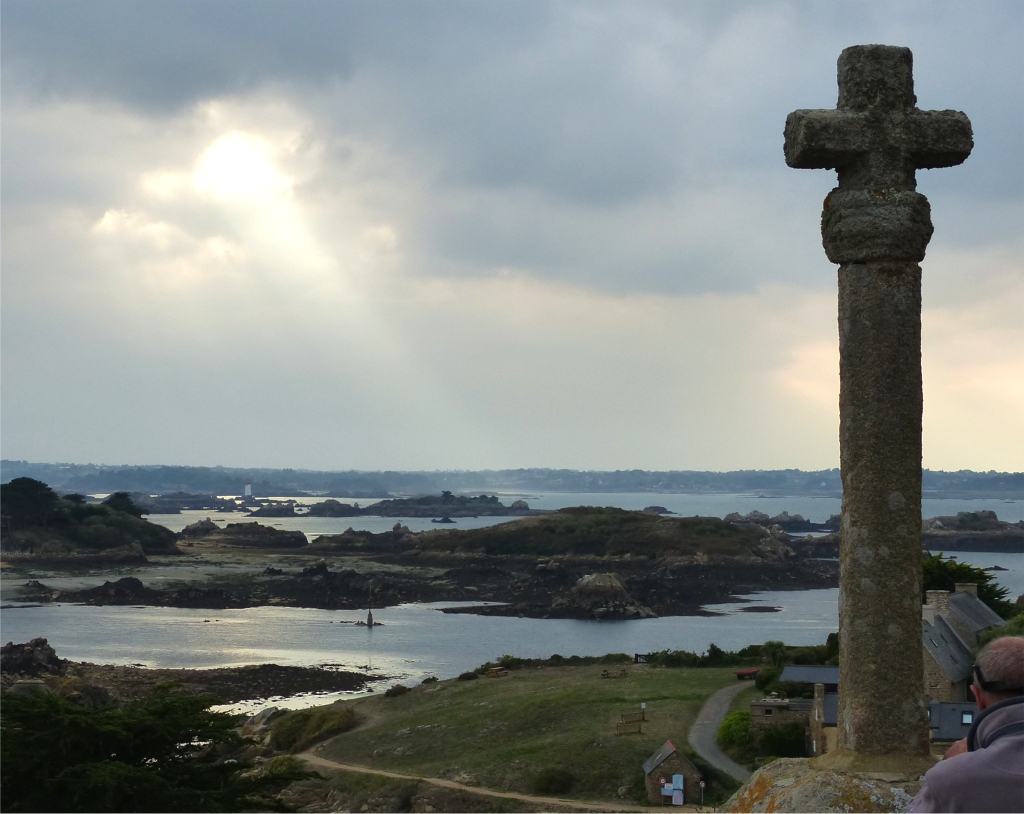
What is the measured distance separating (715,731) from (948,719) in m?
11.6

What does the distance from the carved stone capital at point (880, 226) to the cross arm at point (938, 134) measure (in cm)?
38

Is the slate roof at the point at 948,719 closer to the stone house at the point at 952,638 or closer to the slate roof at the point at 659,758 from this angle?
the stone house at the point at 952,638

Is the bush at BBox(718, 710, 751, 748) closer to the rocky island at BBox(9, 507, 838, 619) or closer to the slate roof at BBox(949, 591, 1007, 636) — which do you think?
the slate roof at BBox(949, 591, 1007, 636)

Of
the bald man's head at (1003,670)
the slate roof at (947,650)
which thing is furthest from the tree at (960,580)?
the bald man's head at (1003,670)

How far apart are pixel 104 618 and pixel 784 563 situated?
83913 mm

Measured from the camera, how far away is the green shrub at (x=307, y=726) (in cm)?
4569

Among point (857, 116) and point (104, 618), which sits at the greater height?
point (857, 116)

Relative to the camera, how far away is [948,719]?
97.5 feet

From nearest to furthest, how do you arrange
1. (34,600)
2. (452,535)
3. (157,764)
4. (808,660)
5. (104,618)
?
1. (157,764)
2. (808,660)
3. (104,618)
4. (34,600)
5. (452,535)

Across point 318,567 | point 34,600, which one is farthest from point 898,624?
point 318,567

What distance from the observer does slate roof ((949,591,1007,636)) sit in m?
44.0

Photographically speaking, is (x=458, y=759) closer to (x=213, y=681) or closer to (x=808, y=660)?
(x=808, y=660)

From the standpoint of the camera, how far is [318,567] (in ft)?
415

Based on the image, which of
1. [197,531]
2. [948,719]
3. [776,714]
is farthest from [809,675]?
[197,531]
